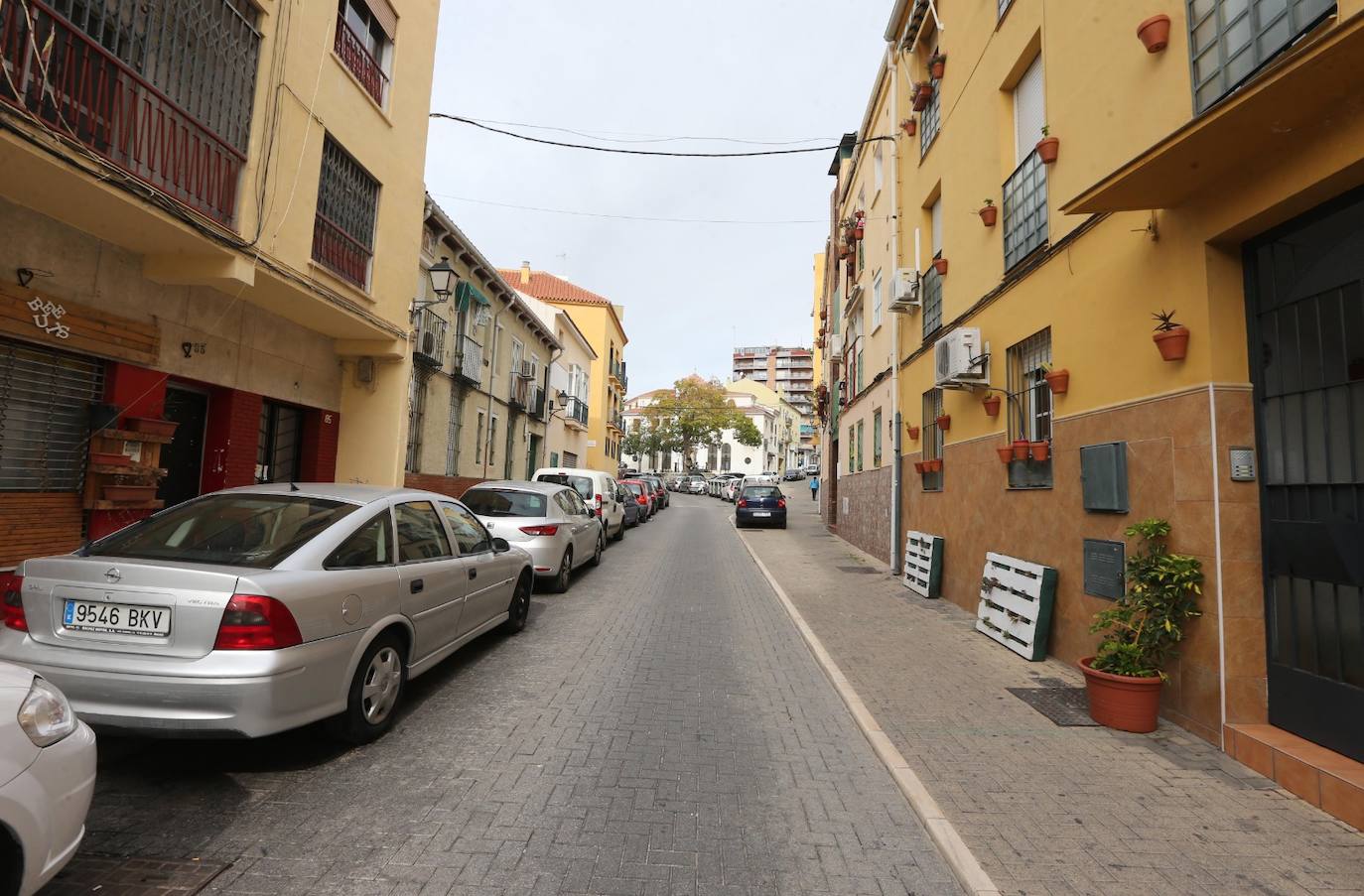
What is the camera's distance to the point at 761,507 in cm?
2283

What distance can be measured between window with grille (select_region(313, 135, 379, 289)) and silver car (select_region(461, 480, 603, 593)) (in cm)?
376

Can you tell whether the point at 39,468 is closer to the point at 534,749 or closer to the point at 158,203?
the point at 158,203

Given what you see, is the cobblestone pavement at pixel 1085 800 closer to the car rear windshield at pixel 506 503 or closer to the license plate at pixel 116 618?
the license plate at pixel 116 618

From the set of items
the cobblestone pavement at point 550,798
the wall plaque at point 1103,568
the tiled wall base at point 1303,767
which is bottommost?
A: the cobblestone pavement at point 550,798

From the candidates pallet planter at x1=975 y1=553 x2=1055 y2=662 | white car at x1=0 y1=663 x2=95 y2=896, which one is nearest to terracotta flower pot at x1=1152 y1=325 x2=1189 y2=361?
pallet planter at x1=975 y1=553 x2=1055 y2=662

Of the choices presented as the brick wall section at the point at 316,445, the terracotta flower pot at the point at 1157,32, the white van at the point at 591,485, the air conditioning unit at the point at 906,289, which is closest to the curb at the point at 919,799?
the terracotta flower pot at the point at 1157,32

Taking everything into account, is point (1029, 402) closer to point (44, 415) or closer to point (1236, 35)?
point (1236, 35)

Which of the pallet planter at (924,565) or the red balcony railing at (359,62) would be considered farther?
the pallet planter at (924,565)

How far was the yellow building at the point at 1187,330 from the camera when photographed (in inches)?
151

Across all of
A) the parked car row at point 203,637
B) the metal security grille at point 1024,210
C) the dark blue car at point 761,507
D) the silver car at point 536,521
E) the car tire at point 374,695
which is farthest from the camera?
the dark blue car at point 761,507

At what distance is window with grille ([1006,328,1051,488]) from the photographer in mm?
7055

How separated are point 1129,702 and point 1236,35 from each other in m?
4.44

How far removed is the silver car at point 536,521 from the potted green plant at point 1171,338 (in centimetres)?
705

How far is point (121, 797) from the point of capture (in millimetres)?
3256
